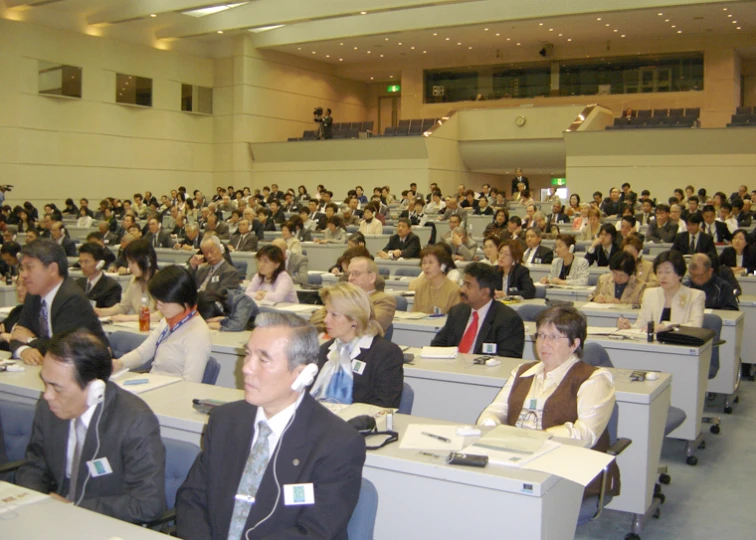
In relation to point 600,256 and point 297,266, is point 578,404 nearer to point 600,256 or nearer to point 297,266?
point 297,266

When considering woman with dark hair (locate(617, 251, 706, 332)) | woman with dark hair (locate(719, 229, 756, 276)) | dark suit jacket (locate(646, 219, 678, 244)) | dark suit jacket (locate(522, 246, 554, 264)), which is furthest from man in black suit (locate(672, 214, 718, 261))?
woman with dark hair (locate(617, 251, 706, 332))

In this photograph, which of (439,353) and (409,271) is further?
(409,271)

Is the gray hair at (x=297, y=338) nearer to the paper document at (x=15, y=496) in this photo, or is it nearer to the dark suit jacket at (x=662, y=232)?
the paper document at (x=15, y=496)

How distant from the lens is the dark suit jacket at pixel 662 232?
12047 millimetres

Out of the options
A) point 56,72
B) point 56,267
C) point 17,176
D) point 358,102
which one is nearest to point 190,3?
point 56,72

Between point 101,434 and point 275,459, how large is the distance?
0.71 metres

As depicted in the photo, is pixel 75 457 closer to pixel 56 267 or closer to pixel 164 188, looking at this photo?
pixel 56 267

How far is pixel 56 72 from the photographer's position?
2031cm

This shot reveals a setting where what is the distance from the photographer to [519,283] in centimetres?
728

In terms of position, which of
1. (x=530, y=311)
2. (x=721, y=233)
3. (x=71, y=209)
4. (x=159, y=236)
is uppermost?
(x=71, y=209)

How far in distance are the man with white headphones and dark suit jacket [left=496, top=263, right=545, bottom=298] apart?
4.98 m

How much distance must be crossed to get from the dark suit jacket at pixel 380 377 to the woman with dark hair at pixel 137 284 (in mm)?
2686

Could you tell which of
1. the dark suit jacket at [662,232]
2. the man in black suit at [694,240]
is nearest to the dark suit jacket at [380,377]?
the man in black suit at [694,240]

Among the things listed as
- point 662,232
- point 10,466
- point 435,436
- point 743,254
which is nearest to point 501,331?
point 435,436
